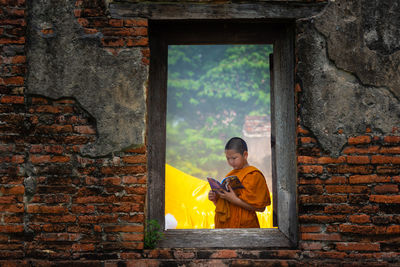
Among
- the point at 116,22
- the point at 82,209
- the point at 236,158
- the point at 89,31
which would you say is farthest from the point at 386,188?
the point at 89,31

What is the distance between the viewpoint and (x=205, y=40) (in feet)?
10.4

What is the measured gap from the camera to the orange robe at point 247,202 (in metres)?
3.50

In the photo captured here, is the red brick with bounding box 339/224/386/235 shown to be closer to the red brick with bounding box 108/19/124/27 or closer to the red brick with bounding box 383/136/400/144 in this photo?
the red brick with bounding box 383/136/400/144

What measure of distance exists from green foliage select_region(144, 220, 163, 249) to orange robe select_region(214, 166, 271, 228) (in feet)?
3.50

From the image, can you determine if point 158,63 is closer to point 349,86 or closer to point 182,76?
point 349,86

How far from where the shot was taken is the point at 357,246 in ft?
8.23

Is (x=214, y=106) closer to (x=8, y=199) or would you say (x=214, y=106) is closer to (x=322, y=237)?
(x=322, y=237)

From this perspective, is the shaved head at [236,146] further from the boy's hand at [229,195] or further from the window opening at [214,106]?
the window opening at [214,106]

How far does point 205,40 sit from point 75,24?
1224 mm

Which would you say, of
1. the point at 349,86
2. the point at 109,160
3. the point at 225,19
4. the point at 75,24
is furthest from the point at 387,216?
the point at 75,24

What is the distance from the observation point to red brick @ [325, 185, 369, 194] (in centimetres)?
254

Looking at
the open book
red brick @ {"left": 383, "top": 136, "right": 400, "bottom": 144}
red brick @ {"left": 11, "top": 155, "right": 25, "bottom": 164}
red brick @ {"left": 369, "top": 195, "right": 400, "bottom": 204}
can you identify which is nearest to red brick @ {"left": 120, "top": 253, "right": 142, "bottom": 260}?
red brick @ {"left": 11, "top": 155, "right": 25, "bottom": 164}

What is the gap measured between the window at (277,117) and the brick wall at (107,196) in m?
0.19

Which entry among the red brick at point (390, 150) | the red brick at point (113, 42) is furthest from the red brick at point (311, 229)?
the red brick at point (113, 42)
